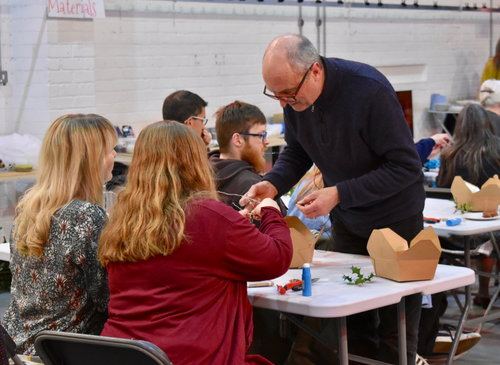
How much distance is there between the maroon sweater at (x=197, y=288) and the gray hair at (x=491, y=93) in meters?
4.29

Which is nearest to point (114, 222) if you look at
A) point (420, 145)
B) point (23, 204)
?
point (23, 204)

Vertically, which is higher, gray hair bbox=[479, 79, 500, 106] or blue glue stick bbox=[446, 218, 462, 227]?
gray hair bbox=[479, 79, 500, 106]

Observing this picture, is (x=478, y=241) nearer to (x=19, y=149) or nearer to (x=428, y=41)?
(x=19, y=149)

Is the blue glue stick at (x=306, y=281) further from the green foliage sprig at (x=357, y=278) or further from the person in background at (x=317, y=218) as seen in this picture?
the person in background at (x=317, y=218)

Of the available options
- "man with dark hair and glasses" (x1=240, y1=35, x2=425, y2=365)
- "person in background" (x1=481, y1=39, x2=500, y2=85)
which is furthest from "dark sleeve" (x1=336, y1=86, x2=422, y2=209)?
"person in background" (x1=481, y1=39, x2=500, y2=85)

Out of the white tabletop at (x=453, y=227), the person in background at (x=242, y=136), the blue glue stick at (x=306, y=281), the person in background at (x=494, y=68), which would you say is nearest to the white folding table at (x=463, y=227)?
the white tabletop at (x=453, y=227)

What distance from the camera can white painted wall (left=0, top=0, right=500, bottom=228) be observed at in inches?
183

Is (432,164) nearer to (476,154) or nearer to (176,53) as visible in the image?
(476,154)

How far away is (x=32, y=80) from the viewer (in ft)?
15.3

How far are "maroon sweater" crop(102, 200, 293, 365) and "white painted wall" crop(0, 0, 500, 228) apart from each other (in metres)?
3.37

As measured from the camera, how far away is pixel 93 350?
1522mm

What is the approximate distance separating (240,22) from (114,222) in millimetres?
4685

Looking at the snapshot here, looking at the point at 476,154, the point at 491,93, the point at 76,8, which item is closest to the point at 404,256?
the point at 476,154

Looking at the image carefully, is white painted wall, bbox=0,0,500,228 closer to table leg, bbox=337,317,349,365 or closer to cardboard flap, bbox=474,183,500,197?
cardboard flap, bbox=474,183,500,197
